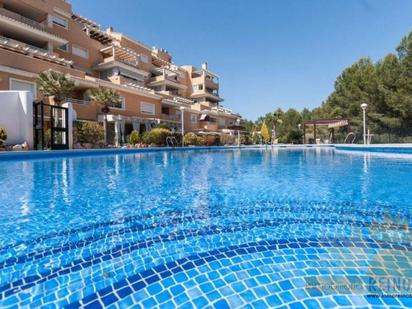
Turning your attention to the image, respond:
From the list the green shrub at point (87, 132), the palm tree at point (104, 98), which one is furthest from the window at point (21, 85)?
the palm tree at point (104, 98)

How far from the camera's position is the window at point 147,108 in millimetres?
35031

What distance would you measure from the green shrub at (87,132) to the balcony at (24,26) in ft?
34.1

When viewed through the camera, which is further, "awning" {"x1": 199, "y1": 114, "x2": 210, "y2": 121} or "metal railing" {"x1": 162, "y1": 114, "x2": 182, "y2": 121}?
"awning" {"x1": 199, "y1": 114, "x2": 210, "y2": 121}

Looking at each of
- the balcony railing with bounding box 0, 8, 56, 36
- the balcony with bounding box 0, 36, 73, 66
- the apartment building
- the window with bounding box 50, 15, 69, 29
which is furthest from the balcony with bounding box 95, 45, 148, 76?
the balcony with bounding box 0, 36, 73, 66

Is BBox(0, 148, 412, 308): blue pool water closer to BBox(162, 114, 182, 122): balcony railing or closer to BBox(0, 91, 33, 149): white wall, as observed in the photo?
BBox(0, 91, 33, 149): white wall

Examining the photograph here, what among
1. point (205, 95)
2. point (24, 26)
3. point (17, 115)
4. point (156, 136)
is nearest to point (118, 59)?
point (24, 26)

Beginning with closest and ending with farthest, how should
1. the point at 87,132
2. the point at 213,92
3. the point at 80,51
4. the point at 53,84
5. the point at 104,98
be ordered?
the point at 53,84, the point at 87,132, the point at 104,98, the point at 80,51, the point at 213,92

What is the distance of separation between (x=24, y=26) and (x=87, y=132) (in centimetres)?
1181

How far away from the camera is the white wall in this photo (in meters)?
18.9

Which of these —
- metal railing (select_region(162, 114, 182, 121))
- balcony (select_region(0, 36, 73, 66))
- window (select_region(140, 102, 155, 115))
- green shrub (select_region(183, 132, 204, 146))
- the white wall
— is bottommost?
green shrub (select_region(183, 132, 204, 146))

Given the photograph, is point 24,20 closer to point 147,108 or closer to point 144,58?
point 147,108

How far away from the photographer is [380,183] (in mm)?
8344

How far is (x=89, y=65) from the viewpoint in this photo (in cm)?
3447

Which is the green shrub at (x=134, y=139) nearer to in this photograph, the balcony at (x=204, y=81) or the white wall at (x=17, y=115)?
the white wall at (x=17, y=115)
